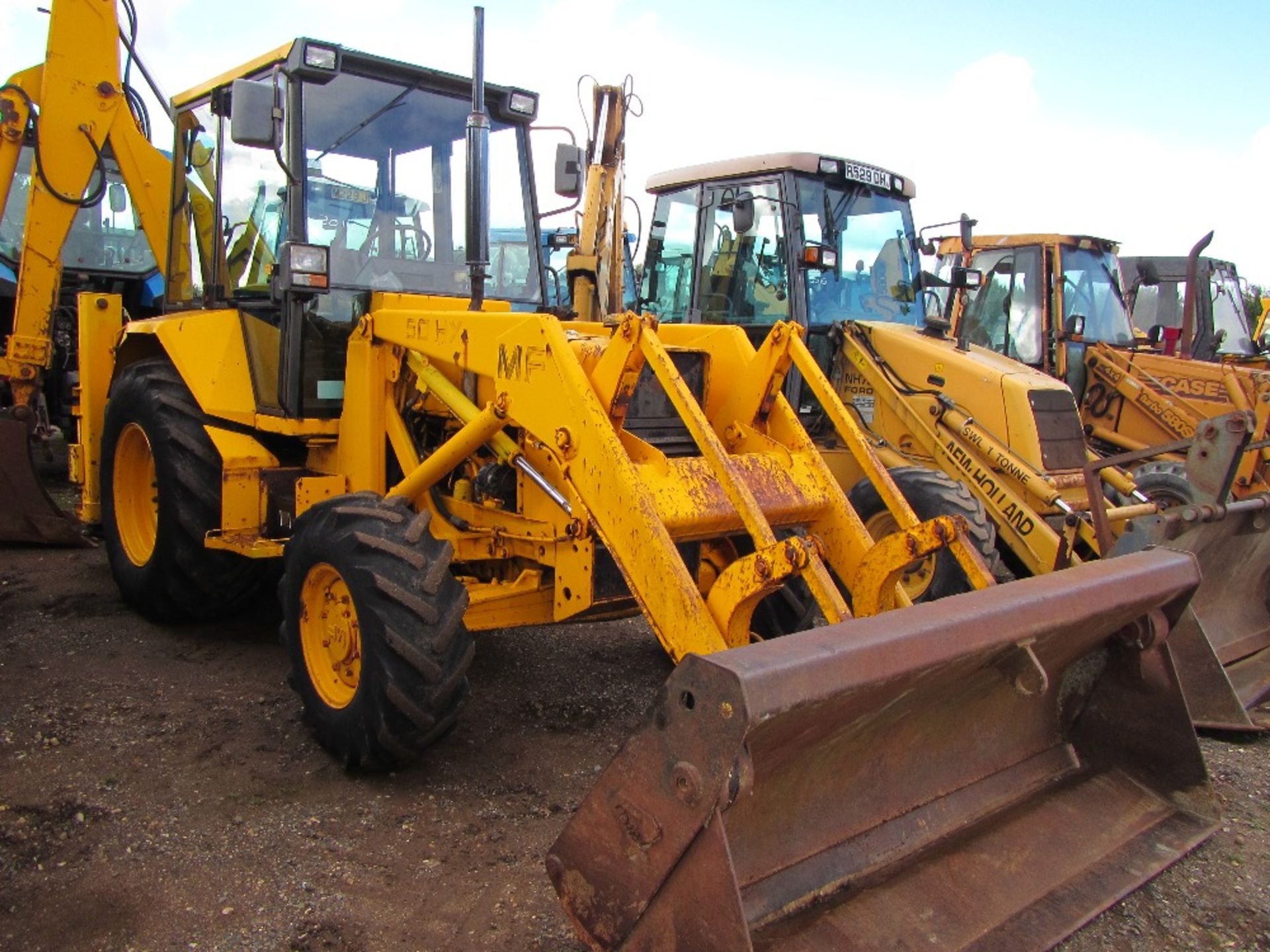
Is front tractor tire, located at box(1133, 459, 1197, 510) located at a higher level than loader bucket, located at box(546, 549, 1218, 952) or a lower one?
higher

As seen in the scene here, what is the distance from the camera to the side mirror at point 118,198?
9.34 meters

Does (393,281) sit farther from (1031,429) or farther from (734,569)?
(1031,429)

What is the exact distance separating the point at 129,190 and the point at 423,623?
12.6 ft

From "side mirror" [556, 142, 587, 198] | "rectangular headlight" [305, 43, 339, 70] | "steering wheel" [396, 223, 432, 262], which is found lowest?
"steering wheel" [396, 223, 432, 262]

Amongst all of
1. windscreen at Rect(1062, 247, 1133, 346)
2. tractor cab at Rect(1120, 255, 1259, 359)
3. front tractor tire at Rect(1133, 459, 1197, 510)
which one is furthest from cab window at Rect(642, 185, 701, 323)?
tractor cab at Rect(1120, 255, 1259, 359)

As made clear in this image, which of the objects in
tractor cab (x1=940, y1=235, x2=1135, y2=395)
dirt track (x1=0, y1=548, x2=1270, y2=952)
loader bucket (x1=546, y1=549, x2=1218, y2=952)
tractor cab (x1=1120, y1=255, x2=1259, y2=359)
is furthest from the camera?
tractor cab (x1=1120, y1=255, x2=1259, y2=359)

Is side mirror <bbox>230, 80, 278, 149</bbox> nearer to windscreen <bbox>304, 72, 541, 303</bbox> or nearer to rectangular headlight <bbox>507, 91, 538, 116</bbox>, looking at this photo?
windscreen <bbox>304, 72, 541, 303</bbox>

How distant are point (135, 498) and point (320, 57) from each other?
2615 millimetres

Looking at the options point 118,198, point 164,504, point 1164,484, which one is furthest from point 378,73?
point 118,198

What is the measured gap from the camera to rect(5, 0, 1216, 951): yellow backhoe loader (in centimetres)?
235

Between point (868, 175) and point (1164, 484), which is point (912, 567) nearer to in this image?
point (1164, 484)

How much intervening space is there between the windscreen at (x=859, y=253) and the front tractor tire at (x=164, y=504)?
3994mm

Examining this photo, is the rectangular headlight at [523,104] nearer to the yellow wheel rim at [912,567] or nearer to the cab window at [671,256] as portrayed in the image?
the cab window at [671,256]

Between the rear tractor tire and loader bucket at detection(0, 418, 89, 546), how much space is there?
475 cm
